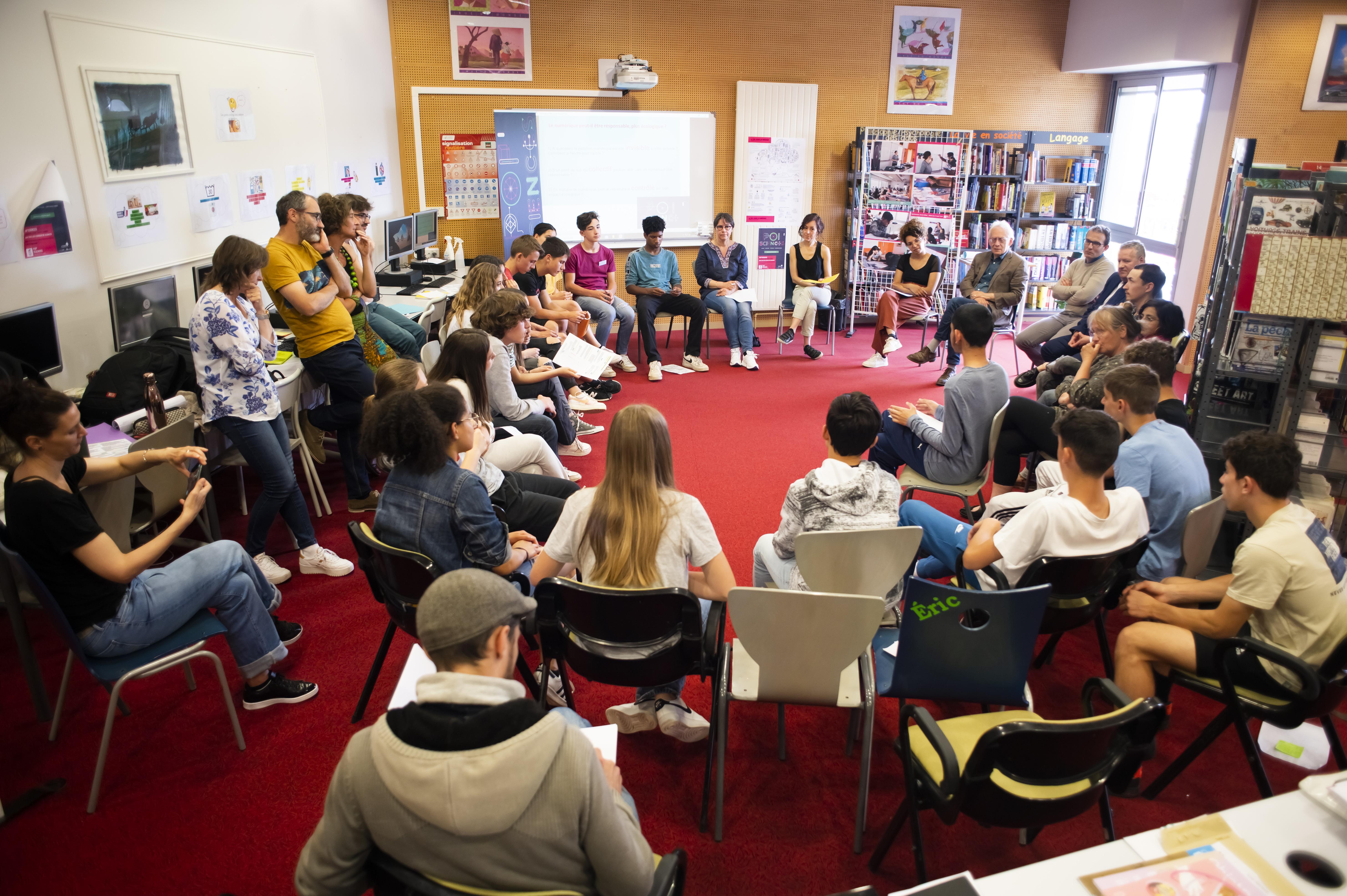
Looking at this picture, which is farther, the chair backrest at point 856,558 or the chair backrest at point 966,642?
the chair backrest at point 856,558

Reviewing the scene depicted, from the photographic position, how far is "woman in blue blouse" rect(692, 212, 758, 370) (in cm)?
741

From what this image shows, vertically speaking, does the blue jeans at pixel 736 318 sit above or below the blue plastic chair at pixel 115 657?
above

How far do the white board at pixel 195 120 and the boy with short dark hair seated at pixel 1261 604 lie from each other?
15.3ft

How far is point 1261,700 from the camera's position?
91.5 inches

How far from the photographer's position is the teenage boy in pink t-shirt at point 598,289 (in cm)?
703

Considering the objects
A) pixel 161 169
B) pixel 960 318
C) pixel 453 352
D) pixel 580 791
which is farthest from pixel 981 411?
pixel 161 169

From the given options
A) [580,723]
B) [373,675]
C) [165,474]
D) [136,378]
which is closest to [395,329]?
[136,378]

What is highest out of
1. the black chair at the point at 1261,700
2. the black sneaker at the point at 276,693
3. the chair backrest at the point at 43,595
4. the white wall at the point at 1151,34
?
the white wall at the point at 1151,34

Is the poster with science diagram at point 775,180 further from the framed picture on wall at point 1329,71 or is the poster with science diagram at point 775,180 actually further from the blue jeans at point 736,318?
the framed picture on wall at point 1329,71

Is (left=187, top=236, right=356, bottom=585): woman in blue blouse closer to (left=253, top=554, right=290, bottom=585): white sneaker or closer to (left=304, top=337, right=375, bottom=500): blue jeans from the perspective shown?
(left=253, top=554, right=290, bottom=585): white sneaker

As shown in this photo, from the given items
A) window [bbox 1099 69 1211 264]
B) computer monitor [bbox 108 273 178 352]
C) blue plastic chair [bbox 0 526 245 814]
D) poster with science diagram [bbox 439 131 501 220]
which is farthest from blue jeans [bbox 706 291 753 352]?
blue plastic chair [bbox 0 526 245 814]

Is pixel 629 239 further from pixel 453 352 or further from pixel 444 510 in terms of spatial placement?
pixel 444 510

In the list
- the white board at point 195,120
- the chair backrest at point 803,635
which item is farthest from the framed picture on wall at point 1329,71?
the white board at point 195,120

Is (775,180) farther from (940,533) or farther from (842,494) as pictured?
(842,494)
